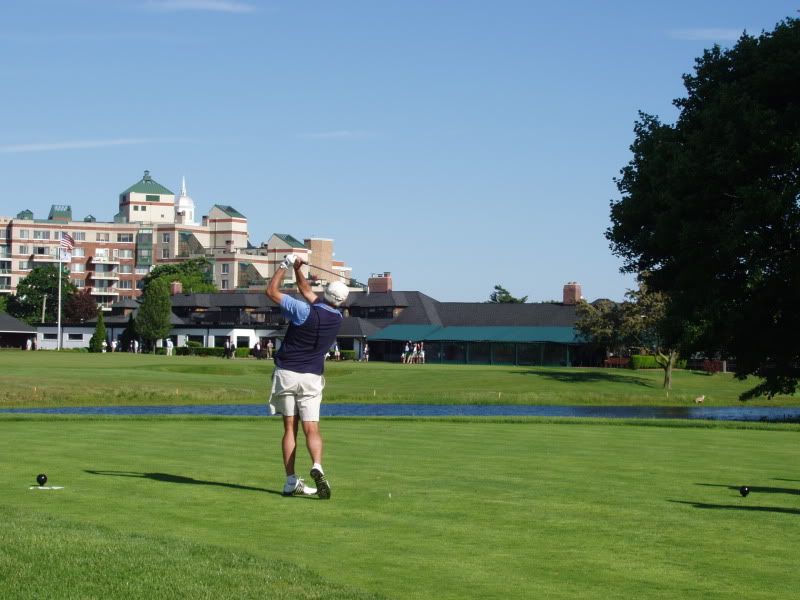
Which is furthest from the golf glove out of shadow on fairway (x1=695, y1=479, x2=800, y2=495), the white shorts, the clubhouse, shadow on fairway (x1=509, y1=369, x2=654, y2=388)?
the clubhouse

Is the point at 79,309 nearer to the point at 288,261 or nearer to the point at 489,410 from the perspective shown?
the point at 489,410

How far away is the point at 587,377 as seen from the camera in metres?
87.4

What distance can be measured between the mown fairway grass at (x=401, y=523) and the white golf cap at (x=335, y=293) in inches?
82.4

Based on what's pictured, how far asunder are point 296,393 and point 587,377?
247 feet

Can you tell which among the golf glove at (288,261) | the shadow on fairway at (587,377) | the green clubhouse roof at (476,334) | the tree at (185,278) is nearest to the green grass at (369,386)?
the shadow on fairway at (587,377)

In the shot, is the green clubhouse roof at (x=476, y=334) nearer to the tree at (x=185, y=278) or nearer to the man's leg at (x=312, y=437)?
the tree at (x=185, y=278)

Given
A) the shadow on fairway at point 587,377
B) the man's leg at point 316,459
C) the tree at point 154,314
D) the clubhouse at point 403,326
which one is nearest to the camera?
the man's leg at point 316,459

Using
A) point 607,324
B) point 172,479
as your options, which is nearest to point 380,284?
point 607,324

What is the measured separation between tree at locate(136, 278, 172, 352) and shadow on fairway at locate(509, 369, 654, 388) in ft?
184

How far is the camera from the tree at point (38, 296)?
18650 centimetres

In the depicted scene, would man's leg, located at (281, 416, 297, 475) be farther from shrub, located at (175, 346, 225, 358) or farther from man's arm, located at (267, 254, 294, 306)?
shrub, located at (175, 346, 225, 358)

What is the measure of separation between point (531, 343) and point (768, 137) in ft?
282

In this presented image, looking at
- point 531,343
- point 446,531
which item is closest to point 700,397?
point 531,343

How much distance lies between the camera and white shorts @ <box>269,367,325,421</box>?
1358 cm
